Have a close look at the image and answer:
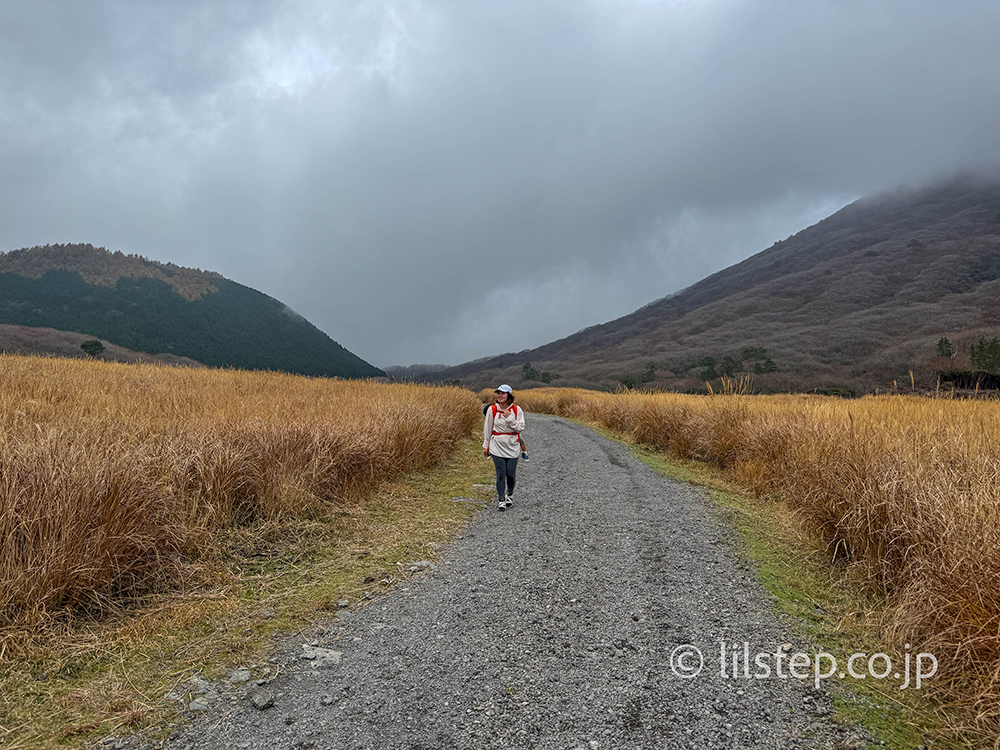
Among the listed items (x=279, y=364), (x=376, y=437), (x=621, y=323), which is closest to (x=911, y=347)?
(x=376, y=437)

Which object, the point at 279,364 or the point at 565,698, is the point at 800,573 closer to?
the point at 565,698

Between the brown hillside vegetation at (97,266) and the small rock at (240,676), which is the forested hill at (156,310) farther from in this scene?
the small rock at (240,676)

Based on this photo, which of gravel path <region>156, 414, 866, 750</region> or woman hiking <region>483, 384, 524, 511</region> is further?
woman hiking <region>483, 384, 524, 511</region>

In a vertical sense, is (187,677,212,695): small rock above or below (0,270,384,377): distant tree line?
below

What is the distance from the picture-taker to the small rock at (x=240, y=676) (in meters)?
2.56

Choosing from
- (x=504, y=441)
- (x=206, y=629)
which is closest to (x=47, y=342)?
(x=504, y=441)

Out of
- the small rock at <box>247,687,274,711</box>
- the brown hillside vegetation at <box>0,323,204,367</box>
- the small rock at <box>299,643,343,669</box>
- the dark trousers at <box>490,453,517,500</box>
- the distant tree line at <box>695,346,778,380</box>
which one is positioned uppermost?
the brown hillside vegetation at <box>0,323,204,367</box>

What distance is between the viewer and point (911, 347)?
202 feet

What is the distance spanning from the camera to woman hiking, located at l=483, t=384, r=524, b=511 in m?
6.89

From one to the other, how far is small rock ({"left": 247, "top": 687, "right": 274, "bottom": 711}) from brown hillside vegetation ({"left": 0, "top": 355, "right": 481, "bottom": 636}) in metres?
1.40

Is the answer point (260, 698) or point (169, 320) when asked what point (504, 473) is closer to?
point (260, 698)

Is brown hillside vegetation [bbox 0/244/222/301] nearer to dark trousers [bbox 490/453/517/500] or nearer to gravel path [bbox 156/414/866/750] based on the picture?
dark trousers [bbox 490/453/517/500]

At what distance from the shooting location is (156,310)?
417ft

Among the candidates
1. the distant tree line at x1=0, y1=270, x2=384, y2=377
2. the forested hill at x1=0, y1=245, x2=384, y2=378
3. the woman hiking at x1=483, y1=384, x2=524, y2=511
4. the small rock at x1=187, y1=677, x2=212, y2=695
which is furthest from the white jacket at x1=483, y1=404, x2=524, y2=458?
the forested hill at x1=0, y1=245, x2=384, y2=378
